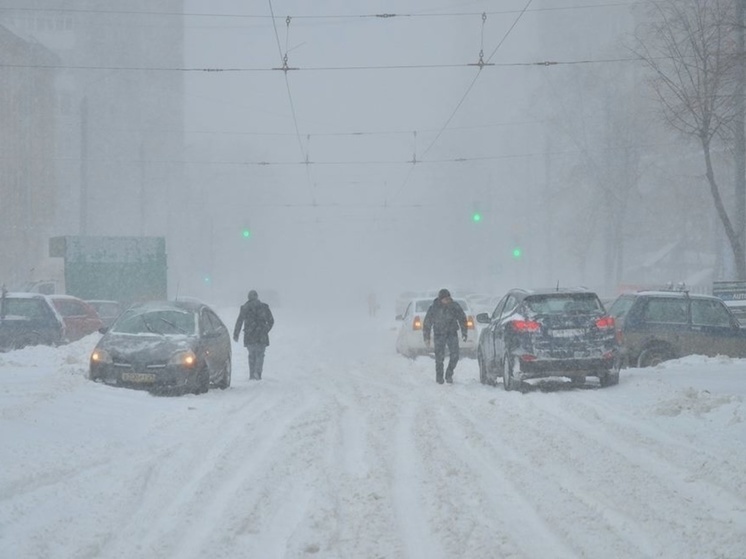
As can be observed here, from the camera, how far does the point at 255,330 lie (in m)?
19.5

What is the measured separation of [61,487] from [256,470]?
1711mm

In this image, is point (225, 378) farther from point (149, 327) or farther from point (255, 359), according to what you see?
point (255, 359)

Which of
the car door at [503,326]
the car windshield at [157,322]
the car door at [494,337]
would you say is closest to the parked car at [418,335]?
the car door at [494,337]

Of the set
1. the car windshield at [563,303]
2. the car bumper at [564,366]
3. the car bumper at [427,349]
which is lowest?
the car bumper at [427,349]

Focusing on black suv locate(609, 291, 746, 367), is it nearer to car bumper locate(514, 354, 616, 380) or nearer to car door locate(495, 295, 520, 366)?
car door locate(495, 295, 520, 366)

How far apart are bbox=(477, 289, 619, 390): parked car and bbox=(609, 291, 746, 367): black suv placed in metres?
3.45

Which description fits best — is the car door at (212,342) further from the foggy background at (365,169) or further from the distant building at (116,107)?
the distant building at (116,107)

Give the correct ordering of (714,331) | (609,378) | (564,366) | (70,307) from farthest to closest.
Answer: (70,307) → (714,331) → (609,378) → (564,366)

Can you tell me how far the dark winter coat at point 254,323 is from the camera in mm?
19547

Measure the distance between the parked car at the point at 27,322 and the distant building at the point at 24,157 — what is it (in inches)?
1489

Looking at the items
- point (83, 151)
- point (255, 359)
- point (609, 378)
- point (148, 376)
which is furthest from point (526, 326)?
point (83, 151)

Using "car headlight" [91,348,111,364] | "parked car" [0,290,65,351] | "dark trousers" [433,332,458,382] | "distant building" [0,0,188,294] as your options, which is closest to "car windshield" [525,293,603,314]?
"dark trousers" [433,332,458,382]

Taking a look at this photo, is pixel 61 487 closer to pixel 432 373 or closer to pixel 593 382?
pixel 593 382

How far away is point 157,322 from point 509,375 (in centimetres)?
564
